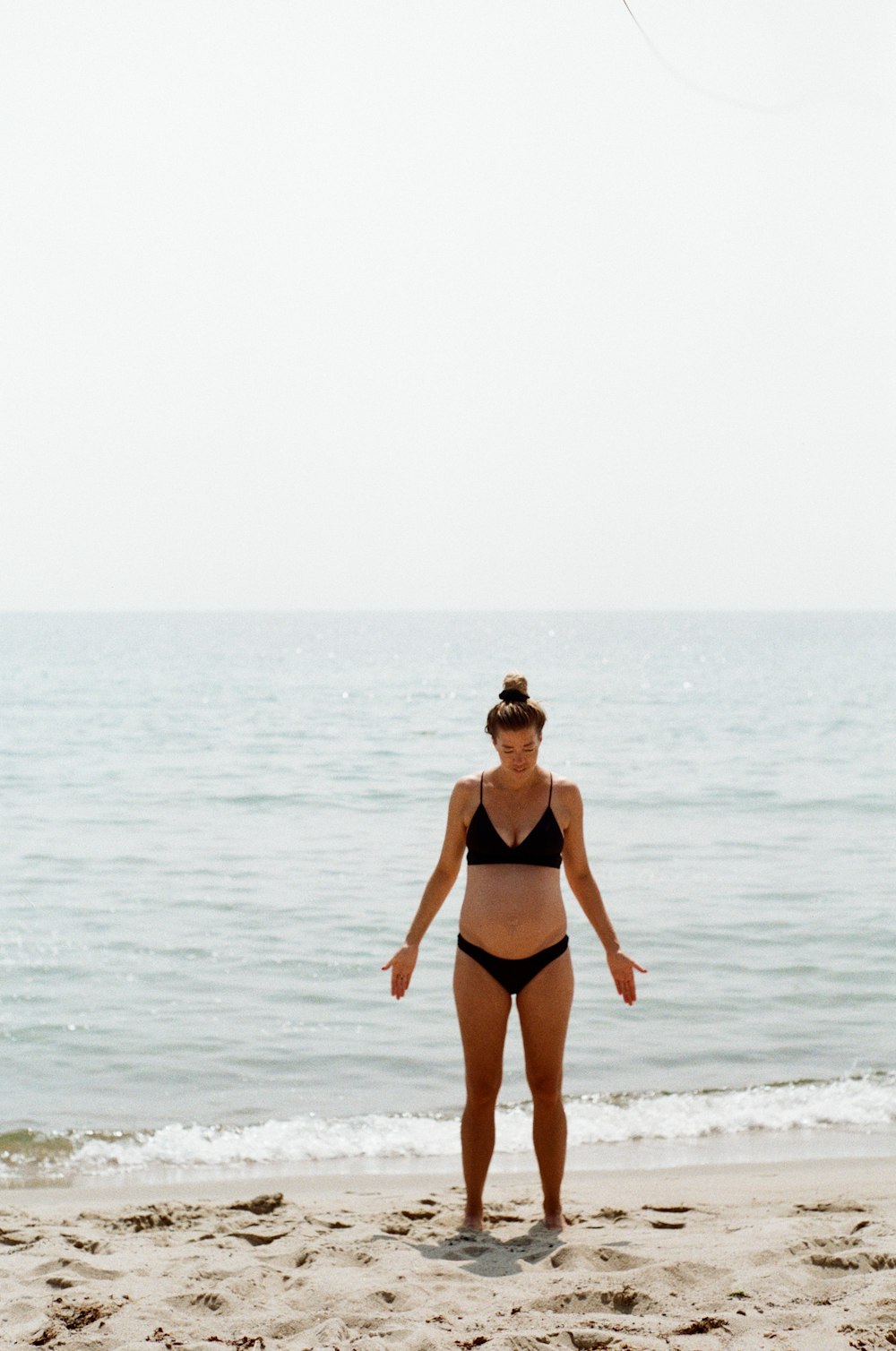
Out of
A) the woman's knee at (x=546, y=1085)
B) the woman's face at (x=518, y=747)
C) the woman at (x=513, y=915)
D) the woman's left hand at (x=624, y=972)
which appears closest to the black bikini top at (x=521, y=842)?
the woman at (x=513, y=915)

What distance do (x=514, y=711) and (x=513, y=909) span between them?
0.66 metres

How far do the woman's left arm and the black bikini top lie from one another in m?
0.05

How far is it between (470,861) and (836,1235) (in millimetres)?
1670

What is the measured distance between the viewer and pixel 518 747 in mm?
4469

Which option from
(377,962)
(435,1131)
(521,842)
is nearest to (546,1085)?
(521,842)

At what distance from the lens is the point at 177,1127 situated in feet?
21.8

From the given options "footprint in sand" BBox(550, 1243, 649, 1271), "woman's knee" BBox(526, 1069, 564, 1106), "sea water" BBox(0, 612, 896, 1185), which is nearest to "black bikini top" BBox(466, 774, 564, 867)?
"woman's knee" BBox(526, 1069, 564, 1106)

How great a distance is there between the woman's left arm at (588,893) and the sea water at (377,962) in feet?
6.23

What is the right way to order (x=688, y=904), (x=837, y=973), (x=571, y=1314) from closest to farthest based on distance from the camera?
(x=571, y=1314) → (x=837, y=973) → (x=688, y=904)

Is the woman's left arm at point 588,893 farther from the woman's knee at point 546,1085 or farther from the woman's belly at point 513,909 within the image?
the woman's knee at point 546,1085

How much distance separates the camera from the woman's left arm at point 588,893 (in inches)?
181

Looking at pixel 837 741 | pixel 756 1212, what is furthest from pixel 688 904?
pixel 837 741

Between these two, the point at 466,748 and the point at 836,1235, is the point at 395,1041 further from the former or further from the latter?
the point at 466,748

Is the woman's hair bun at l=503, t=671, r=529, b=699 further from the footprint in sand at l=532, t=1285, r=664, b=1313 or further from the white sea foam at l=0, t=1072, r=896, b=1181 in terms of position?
the white sea foam at l=0, t=1072, r=896, b=1181
